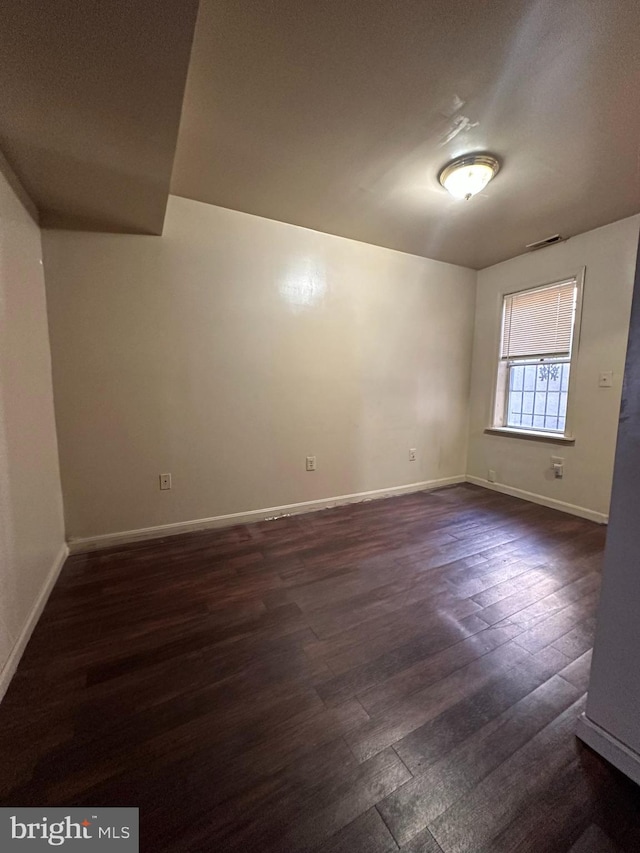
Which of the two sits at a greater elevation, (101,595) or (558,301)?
(558,301)

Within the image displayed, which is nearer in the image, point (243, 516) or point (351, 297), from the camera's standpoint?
point (243, 516)

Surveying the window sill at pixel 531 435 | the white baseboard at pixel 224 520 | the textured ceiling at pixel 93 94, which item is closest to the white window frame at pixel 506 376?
the window sill at pixel 531 435

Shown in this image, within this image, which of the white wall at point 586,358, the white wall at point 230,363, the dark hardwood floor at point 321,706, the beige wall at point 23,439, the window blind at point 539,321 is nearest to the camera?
the dark hardwood floor at point 321,706

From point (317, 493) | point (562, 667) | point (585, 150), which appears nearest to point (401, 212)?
point (585, 150)

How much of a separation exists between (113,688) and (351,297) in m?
3.06

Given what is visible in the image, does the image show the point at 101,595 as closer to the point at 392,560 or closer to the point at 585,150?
the point at 392,560

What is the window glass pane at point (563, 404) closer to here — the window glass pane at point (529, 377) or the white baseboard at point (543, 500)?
the window glass pane at point (529, 377)

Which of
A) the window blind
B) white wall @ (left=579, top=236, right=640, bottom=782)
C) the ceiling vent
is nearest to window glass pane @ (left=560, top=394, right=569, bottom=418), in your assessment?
the window blind

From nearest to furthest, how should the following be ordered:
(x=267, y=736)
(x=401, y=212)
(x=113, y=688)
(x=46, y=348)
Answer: (x=267, y=736)
(x=113, y=688)
(x=46, y=348)
(x=401, y=212)

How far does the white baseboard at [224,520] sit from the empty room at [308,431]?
0.09ft

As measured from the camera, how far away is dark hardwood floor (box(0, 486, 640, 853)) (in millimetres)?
869

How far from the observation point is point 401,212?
2.51 m

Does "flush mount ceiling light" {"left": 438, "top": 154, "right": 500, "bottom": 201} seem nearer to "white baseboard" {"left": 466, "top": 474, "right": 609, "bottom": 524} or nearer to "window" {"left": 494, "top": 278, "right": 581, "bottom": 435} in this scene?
"window" {"left": 494, "top": 278, "right": 581, "bottom": 435}

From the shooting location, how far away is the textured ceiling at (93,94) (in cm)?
93
